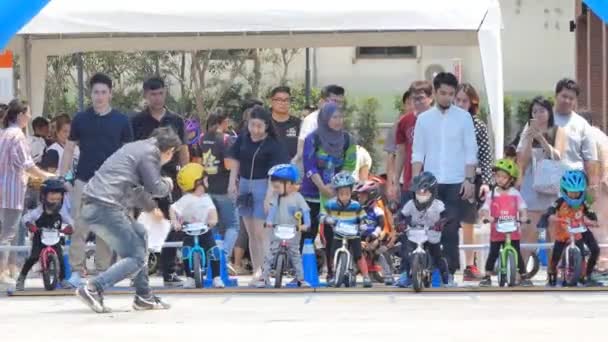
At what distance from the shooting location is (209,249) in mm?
14891

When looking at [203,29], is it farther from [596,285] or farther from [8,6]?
[596,285]

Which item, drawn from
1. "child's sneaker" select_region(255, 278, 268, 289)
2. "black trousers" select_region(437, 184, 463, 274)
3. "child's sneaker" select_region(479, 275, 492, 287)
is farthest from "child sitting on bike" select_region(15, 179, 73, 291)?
"child's sneaker" select_region(479, 275, 492, 287)

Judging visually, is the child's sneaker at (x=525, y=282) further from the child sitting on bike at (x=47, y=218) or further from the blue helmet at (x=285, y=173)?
the child sitting on bike at (x=47, y=218)

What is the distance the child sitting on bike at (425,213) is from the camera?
14406 millimetres

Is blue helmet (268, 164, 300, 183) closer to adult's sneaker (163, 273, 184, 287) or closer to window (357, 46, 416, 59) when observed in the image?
adult's sneaker (163, 273, 184, 287)

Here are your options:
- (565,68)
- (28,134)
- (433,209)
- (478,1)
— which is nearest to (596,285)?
(433,209)

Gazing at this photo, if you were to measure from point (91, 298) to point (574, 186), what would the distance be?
15.2 feet

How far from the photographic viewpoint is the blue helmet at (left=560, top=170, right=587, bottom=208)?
47.5 feet

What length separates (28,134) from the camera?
1884 cm

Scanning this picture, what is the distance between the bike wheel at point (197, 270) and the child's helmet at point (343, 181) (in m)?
1.45

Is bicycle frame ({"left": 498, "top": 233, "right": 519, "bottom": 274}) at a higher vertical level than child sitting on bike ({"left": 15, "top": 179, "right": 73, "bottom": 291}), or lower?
lower

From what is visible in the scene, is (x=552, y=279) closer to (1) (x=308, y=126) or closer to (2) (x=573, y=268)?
(2) (x=573, y=268)

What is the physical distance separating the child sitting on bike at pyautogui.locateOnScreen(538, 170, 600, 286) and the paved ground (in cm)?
55

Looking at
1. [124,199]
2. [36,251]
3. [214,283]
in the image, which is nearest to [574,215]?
[214,283]
